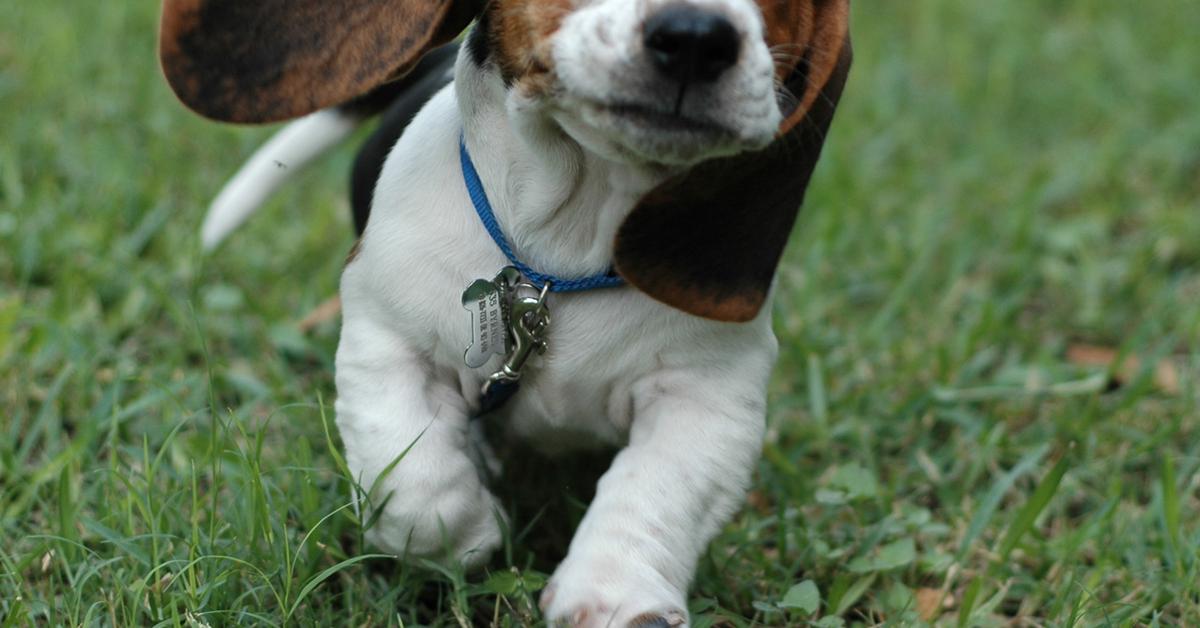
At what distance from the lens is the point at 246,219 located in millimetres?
4566

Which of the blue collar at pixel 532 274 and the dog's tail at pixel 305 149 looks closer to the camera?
the blue collar at pixel 532 274

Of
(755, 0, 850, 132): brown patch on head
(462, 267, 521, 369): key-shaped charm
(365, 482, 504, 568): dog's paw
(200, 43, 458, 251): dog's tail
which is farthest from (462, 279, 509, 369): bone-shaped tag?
(200, 43, 458, 251): dog's tail

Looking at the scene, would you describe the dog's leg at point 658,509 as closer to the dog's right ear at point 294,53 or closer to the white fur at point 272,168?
the dog's right ear at point 294,53

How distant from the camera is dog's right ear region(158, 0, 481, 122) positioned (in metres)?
2.73

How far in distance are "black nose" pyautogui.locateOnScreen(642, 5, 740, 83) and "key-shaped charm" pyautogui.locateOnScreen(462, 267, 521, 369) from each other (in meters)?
0.69

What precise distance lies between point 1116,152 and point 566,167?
3.72 m

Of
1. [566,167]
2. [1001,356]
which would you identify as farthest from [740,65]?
[1001,356]

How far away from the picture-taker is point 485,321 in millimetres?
2939

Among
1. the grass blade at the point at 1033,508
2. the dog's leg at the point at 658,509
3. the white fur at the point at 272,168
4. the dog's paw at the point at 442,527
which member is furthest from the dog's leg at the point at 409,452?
the white fur at the point at 272,168

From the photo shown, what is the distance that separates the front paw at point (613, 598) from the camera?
2.63 meters

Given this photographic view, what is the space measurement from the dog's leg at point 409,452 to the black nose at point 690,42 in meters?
0.94

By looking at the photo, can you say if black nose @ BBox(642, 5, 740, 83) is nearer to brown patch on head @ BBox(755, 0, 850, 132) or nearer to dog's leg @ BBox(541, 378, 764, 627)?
brown patch on head @ BBox(755, 0, 850, 132)

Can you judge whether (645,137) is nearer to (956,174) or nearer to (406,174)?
(406,174)

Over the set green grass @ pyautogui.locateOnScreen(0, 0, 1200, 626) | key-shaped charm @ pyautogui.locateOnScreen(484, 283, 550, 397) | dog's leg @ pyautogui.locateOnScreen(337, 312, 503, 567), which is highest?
key-shaped charm @ pyautogui.locateOnScreen(484, 283, 550, 397)
